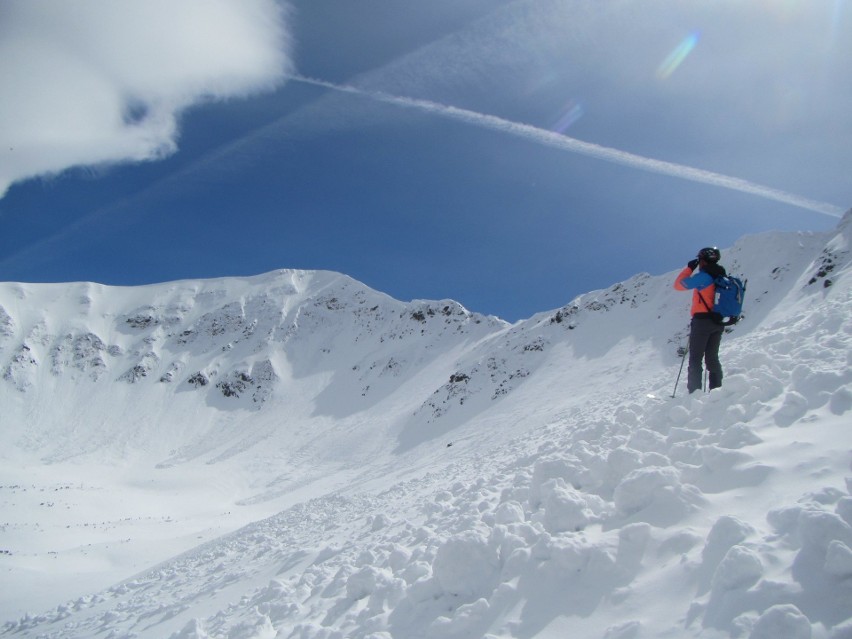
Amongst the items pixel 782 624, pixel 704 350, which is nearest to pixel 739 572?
pixel 782 624

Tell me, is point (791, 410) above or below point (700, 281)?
below

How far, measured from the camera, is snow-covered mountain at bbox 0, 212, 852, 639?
12.4ft

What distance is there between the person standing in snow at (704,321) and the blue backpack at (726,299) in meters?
0.06

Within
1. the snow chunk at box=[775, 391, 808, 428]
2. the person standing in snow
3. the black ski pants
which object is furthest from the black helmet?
the snow chunk at box=[775, 391, 808, 428]

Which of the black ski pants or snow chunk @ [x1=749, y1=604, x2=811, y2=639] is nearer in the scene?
snow chunk @ [x1=749, y1=604, x2=811, y2=639]

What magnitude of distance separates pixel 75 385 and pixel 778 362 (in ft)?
295

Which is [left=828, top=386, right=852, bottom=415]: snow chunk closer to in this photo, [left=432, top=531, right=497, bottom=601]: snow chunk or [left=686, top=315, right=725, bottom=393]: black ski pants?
[left=686, top=315, right=725, bottom=393]: black ski pants

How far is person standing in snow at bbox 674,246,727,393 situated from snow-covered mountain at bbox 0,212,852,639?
0.50 metres

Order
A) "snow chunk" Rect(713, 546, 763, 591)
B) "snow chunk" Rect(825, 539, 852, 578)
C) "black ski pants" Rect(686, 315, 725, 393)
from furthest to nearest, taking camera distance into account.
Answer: "black ski pants" Rect(686, 315, 725, 393) < "snow chunk" Rect(713, 546, 763, 591) < "snow chunk" Rect(825, 539, 852, 578)

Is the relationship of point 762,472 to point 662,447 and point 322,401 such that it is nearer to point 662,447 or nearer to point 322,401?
point 662,447

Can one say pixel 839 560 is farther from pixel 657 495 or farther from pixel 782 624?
pixel 657 495

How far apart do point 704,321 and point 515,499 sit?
456 centimetres

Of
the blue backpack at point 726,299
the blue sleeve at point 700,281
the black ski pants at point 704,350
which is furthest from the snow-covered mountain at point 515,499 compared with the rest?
the blue sleeve at point 700,281

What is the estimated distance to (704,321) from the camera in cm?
827
